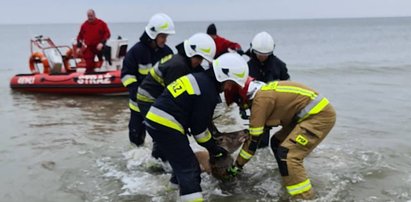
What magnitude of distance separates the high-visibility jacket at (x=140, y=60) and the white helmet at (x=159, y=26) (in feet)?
0.50

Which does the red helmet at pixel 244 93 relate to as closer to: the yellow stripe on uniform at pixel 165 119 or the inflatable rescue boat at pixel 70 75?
the yellow stripe on uniform at pixel 165 119

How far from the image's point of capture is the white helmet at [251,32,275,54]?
5.67 metres

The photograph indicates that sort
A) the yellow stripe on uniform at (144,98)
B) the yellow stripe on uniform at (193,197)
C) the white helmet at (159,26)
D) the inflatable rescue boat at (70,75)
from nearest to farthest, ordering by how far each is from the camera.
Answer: the yellow stripe on uniform at (193,197) → the yellow stripe on uniform at (144,98) → the white helmet at (159,26) → the inflatable rescue boat at (70,75)

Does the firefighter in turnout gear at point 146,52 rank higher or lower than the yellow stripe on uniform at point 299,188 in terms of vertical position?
higher

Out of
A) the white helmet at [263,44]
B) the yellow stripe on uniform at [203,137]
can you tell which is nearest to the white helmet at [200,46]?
the yellow stripe on uniform at [203,137]

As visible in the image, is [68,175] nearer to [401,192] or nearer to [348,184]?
[348,184]

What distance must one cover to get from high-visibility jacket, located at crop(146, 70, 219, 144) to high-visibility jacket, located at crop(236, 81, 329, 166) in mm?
477

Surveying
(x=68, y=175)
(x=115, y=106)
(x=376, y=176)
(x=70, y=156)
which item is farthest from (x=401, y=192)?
(x=115, y=106)

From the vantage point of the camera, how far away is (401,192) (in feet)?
17.7

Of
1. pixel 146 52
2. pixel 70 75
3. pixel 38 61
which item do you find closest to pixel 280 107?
pixel 146 52

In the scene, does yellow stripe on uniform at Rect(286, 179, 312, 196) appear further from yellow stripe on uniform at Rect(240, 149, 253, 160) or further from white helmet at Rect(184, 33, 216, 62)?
white helmet at Rect(184, 33, 216, 62)

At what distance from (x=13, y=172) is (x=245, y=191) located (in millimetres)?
3070

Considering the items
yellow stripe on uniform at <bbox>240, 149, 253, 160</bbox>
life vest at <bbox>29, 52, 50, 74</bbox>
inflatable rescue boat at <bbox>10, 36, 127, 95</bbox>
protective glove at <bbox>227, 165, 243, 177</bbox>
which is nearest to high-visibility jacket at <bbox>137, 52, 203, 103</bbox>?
yellow stripe on uniform at <bbox>240, 149, 253, 160</bbox>

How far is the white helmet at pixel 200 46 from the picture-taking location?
475 centimetres
